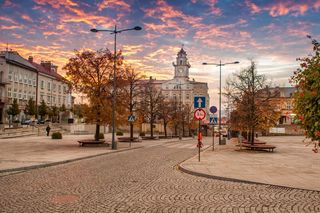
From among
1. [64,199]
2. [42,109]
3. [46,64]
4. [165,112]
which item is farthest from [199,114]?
[46,64]

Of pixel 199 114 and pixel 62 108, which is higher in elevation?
pixel 62 108

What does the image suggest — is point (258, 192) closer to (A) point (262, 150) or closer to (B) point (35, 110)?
(A) point (262, 150)

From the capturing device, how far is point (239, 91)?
35.0 metres

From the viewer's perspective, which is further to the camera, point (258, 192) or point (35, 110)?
point (35, 110)

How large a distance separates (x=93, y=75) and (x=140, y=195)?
25112 mm

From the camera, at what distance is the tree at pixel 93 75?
3259 cm

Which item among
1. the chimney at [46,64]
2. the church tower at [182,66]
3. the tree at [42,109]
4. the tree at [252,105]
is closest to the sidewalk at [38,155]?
the tree at [252,105]

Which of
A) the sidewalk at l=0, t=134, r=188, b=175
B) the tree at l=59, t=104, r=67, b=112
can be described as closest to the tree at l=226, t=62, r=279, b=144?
the sidewalk at l=0, t=134, r=188, b=175

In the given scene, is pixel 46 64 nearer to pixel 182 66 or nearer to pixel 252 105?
pixel 182 66

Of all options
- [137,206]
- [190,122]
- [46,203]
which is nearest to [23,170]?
[46,203]

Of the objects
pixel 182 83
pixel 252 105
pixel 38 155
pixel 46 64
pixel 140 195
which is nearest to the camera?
pixel 140 195

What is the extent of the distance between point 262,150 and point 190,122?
55482 millimetres

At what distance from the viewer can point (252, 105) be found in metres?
30.1

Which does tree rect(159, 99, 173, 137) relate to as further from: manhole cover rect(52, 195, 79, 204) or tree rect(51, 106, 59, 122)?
manhole cover rect(52, 195, 79, 204)
